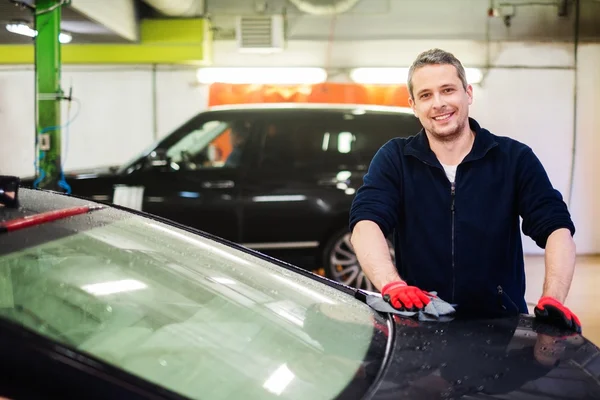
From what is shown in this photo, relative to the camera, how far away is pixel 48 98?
6.15 meters

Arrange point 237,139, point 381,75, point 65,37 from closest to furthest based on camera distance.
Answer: point 237,139 < point 65,37 < point 381,75

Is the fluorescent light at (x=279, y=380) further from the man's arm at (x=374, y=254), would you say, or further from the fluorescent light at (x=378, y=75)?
the fluorescent light at (x=378, y=75)

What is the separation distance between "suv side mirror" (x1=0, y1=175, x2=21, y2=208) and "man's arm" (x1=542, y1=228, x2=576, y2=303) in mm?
1457

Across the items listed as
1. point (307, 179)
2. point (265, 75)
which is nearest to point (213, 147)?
point (307, 179)

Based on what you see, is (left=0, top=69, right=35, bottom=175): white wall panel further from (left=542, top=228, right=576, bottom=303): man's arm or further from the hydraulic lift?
(left=542, top=228, right=576, bottom=303): man's arm

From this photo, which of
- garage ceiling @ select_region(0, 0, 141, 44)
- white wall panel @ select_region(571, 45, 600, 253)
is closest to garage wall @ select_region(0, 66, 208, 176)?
garage ceiling @ select_region(0, 0, 141, 44)

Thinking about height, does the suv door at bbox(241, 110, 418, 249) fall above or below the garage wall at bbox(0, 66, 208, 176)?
below

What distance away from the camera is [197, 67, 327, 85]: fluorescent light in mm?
9023

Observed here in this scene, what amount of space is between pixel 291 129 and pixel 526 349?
447cm

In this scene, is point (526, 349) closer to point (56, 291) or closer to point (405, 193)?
point (405, 193)

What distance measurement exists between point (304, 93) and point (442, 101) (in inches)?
275

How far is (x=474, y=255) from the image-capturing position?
2146 millimetres

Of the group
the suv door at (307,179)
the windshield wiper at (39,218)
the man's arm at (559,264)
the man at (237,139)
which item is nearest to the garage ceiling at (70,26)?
the man at (237,139)

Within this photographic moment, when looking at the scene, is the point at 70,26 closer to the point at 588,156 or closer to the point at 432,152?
the point at 432,152
